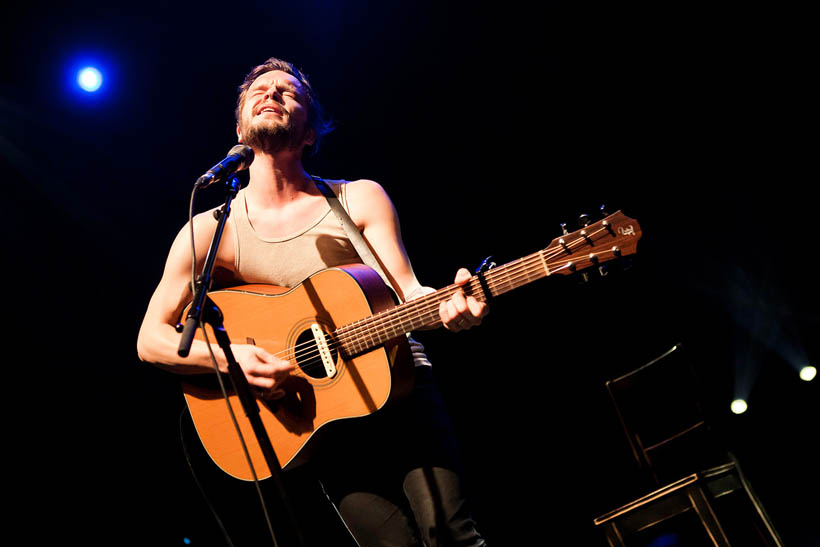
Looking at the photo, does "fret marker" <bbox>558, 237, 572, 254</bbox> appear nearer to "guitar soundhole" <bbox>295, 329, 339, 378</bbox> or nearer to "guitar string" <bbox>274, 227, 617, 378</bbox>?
"guitar string" <bbox>274, 227, 617, 378</bbox>

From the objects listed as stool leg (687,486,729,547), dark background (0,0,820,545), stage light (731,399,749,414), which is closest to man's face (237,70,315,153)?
dark background (0,0,820,545)

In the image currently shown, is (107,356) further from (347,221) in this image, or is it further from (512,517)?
(512,517)

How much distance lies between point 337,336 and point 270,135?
106 centimetres

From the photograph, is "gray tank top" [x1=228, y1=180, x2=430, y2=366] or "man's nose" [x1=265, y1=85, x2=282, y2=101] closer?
"gray tank top" [x1=228, y1=180, x2=430, y2=366]

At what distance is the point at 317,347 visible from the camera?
2.20m

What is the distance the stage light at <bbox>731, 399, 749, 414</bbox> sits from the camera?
14.6ft

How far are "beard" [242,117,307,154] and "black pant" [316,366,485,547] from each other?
129cm

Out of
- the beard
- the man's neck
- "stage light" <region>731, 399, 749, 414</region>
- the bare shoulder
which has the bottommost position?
"stage light" <region>731, 399, 749, 414</region>

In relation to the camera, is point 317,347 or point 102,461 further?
point 102,461

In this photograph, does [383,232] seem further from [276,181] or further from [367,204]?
[276,181]

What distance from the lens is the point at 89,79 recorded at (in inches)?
166

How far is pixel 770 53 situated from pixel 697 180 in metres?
0.97

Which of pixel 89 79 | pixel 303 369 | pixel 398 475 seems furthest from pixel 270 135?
pixel 89 79

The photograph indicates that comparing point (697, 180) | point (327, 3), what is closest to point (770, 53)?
point (697, 180)
